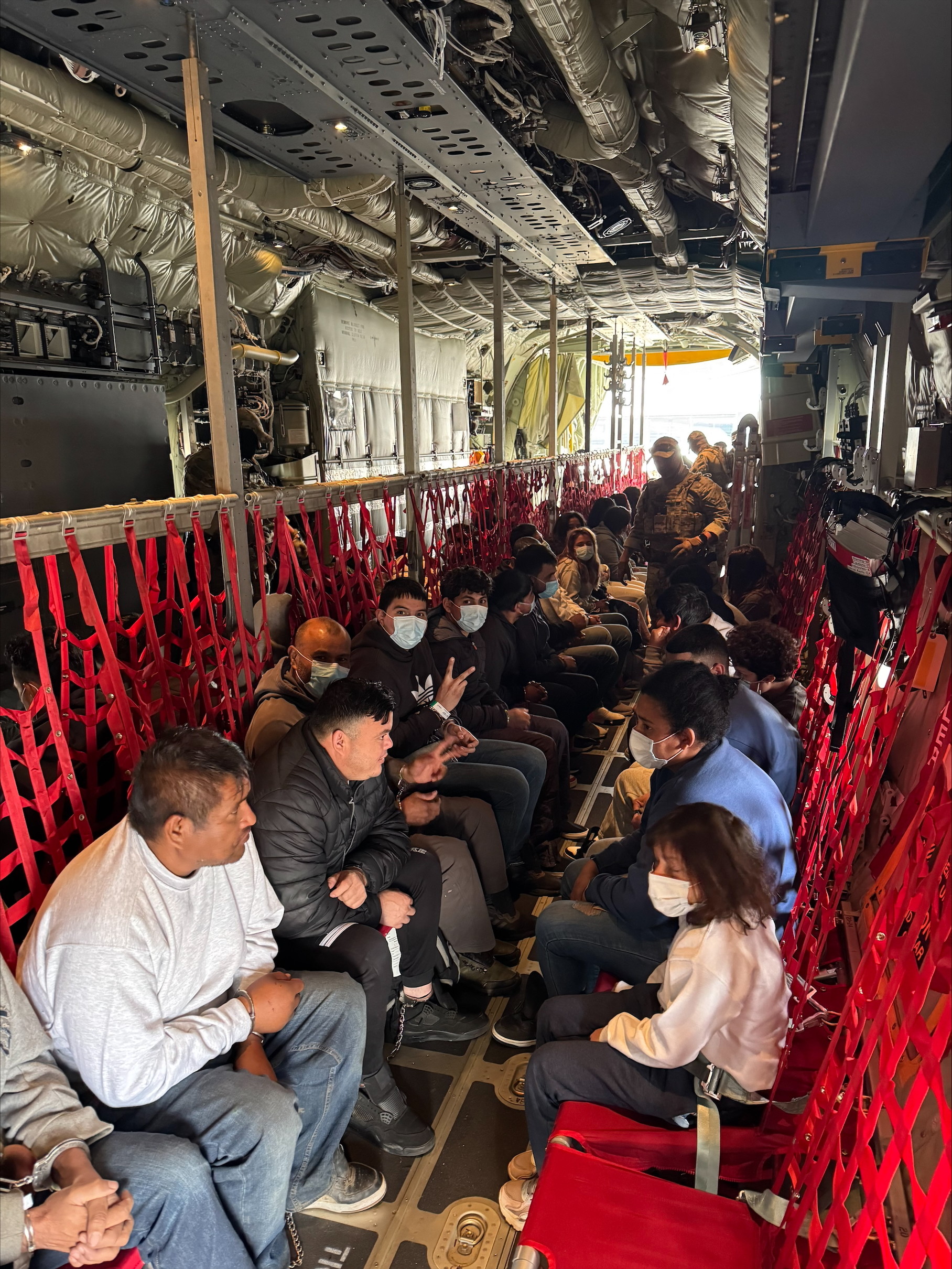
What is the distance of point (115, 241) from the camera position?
4.68 metres

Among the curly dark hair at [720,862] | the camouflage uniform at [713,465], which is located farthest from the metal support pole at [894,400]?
the camouflage uniform at [713,465]

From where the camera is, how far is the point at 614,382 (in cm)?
1135

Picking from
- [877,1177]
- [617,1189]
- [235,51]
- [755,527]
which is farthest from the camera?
[755,527]

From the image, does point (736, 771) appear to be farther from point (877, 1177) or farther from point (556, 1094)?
point (877, 1177)

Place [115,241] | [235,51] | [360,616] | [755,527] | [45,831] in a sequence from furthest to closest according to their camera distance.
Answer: [755,527], [115,241], [360,616], [235,51], [45,831]

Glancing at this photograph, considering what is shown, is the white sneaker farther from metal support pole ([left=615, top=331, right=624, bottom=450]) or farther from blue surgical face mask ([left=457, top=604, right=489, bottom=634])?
metal support pole ([left=615, top=331, right=624, bottom=450])

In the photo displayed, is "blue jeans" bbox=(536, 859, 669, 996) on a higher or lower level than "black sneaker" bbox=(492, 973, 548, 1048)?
higher

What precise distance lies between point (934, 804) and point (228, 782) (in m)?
1.38

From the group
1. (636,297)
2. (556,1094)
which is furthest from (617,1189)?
(636,297)

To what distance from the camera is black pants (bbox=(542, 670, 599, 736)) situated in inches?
184

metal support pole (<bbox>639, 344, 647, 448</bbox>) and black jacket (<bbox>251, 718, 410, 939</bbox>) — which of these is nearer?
black jacket (<bbox>251, 718, 410, 939</bbox>)

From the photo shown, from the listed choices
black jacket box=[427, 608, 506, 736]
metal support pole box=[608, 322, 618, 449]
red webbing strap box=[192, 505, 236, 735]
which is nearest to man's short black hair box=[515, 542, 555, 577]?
black jacket box=[427, 608, 506, 736]

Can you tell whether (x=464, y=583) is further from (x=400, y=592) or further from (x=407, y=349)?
(x=407, y=349)

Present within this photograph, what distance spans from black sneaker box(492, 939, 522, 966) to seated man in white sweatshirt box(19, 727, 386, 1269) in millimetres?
1033
